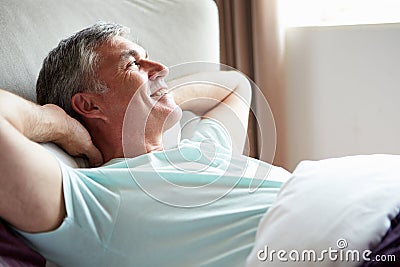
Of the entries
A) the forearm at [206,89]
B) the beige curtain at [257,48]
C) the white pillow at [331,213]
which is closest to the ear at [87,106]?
the forearm at [206,89]

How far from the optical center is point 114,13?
1954 millimetres

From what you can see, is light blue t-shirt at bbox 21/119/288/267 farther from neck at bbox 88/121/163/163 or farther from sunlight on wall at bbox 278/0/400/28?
sunlight on wall at bbox 278/0/400/28

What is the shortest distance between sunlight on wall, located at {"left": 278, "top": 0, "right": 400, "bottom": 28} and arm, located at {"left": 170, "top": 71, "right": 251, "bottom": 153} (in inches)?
33.3

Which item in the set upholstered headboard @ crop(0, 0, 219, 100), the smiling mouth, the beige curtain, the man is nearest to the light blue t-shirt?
the man

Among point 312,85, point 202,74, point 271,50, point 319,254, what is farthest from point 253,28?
point 319,254

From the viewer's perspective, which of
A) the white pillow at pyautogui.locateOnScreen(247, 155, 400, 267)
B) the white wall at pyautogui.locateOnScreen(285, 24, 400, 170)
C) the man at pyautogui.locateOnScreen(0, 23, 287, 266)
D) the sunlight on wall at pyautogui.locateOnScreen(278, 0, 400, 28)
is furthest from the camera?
the sunlight on wall at pyautogui.locateOnScreen(278, 0, 400, 28)

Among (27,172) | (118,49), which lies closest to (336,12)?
(118,49)

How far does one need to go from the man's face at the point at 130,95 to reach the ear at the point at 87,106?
2cm

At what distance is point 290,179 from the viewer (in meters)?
1.41

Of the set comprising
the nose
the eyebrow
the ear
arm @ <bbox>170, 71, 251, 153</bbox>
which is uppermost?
the eyebrow

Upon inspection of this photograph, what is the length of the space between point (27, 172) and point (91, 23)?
70cm

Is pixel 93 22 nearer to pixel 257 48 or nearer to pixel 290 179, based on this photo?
pixel 290 179

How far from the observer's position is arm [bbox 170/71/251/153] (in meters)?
1.91

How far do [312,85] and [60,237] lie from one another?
168 cm
